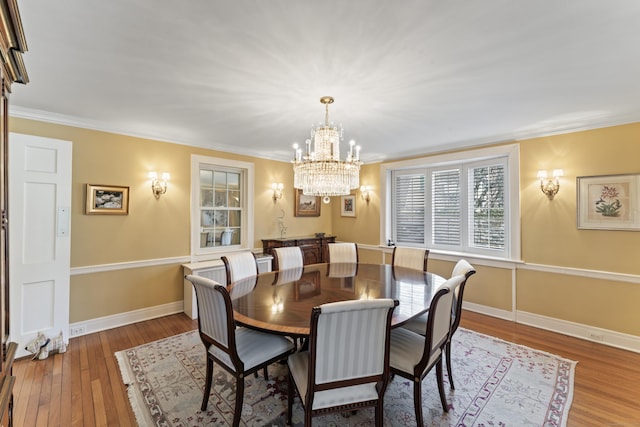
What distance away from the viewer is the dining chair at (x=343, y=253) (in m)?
3.90

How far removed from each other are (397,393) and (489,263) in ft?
8.32

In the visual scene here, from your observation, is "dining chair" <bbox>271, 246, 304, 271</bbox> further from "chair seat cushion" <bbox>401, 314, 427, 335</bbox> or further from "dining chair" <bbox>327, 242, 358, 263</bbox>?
"chair seat cushion" <bbox>401, 314, 427, 335</bbox>

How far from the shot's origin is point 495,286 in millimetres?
3824

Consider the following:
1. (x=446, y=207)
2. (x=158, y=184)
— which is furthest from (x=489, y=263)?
(x=158, y=184)

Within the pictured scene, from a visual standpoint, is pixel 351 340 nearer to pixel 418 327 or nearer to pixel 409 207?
pixel 418 327

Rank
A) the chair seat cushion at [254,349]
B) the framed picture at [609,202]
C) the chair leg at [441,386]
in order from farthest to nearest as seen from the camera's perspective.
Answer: the framed picture at [609,202], the chair leg at [441,386], the chair seat cushion at [254,349]

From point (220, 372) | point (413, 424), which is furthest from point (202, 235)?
point (413, 424)

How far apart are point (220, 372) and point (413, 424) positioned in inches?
64.4

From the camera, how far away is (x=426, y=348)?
1.73 m

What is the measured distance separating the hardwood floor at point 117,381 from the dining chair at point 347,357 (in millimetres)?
1405

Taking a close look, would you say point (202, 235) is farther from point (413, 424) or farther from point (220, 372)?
point (413, 424)

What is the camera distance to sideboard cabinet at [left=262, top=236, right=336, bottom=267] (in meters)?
4.79

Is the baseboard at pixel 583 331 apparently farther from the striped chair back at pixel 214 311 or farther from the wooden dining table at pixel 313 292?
the striped chair back at pixel 214 311

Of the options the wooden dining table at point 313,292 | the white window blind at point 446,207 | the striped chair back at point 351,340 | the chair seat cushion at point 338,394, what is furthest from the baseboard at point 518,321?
the striped chair back at point 351,340
